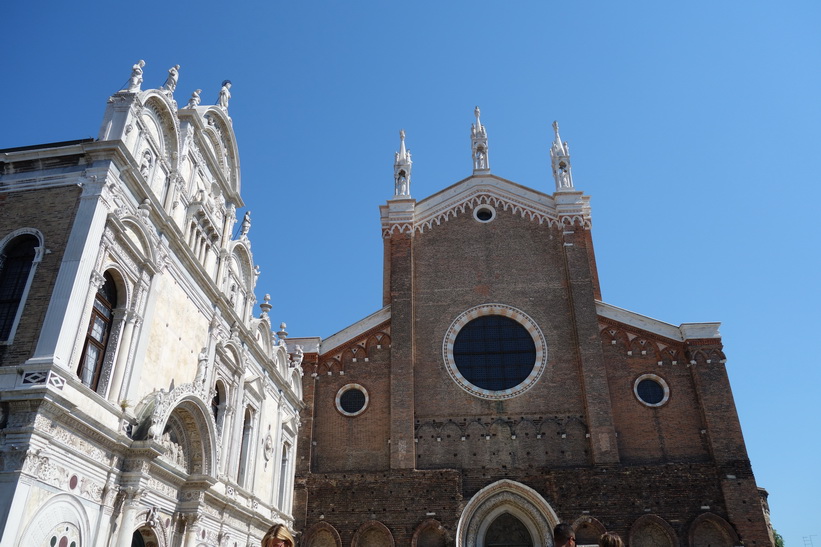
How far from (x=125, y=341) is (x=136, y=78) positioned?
18.5ft

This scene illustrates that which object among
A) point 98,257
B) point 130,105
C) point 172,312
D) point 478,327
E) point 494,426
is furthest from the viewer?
point 478,327

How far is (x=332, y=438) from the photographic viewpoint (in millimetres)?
23797

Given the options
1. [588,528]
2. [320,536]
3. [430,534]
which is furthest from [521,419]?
[320,536]

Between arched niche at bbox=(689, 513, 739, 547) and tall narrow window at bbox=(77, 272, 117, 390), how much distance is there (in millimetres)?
18317

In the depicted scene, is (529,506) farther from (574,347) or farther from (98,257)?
(98,257)

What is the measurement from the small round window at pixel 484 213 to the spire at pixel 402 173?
3084 millimetres

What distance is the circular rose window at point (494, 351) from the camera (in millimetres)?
24375

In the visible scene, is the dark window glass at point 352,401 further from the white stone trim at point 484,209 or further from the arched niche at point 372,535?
the white stone trim at point 484,209

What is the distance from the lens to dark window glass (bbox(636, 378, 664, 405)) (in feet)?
77.3

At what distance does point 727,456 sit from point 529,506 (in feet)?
22.5

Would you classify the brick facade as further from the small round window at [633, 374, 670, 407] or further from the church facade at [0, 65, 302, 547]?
the church facade at [0, 65, 302, 547]

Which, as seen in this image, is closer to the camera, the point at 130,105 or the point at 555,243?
the point at 130,105

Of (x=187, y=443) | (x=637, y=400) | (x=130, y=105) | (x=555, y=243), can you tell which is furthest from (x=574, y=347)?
(x=130, y=105)

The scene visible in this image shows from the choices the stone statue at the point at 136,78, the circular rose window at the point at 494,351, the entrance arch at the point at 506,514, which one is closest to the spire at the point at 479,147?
the circular rose window at the point at 494,351
